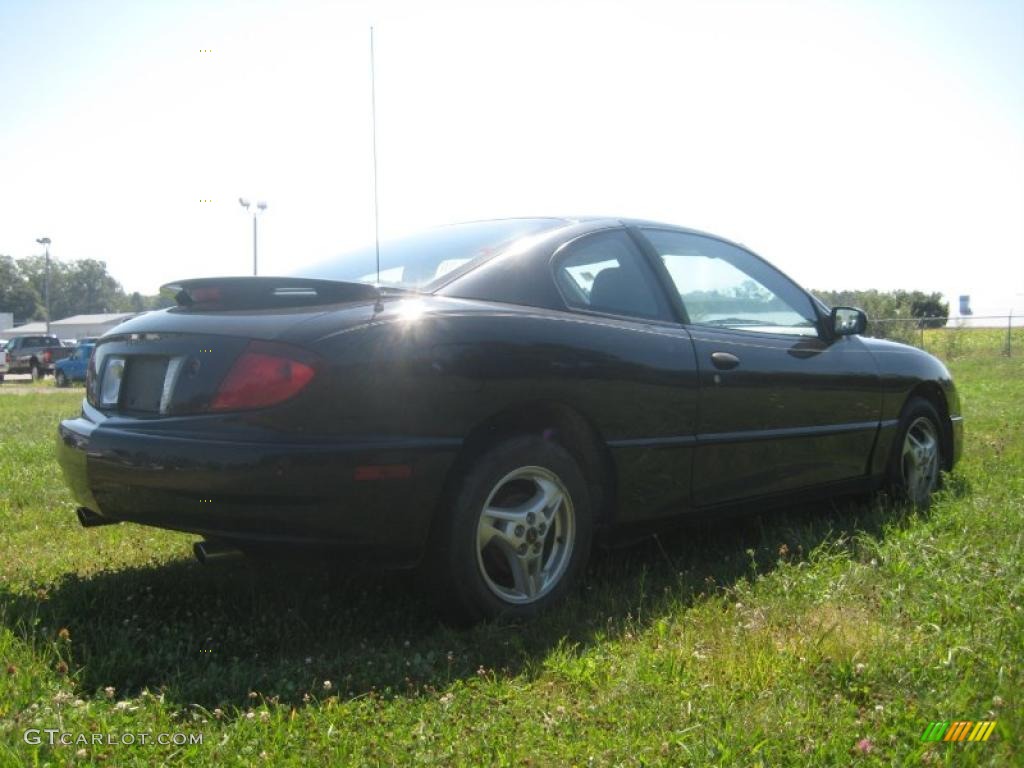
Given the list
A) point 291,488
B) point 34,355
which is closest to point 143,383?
point 291,488

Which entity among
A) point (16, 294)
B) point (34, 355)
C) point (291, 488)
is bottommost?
point (34, 355)

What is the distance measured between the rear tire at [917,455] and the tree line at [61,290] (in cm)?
11789

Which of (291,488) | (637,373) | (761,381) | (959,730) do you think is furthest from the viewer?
Result: (761,381)

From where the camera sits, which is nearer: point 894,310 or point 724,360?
point 724,360

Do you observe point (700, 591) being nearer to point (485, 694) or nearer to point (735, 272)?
point (485, 694)

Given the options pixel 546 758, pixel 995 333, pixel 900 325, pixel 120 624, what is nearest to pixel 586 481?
pixel 546 758

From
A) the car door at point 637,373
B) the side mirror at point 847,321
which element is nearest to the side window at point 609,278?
the car door at point 637,373

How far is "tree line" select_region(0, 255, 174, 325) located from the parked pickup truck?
271ft

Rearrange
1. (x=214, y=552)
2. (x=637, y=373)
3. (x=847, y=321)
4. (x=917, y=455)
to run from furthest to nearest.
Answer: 1. (x=917, y=455)
2. (x=847, y=321)
3. (x=637, y=373)
4. (x=214, y=552)

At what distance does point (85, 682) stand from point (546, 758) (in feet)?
4.13

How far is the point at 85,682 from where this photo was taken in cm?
261

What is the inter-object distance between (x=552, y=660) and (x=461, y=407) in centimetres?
77

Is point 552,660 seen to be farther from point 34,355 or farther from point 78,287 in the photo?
point 78,287

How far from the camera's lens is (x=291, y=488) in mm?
2746
